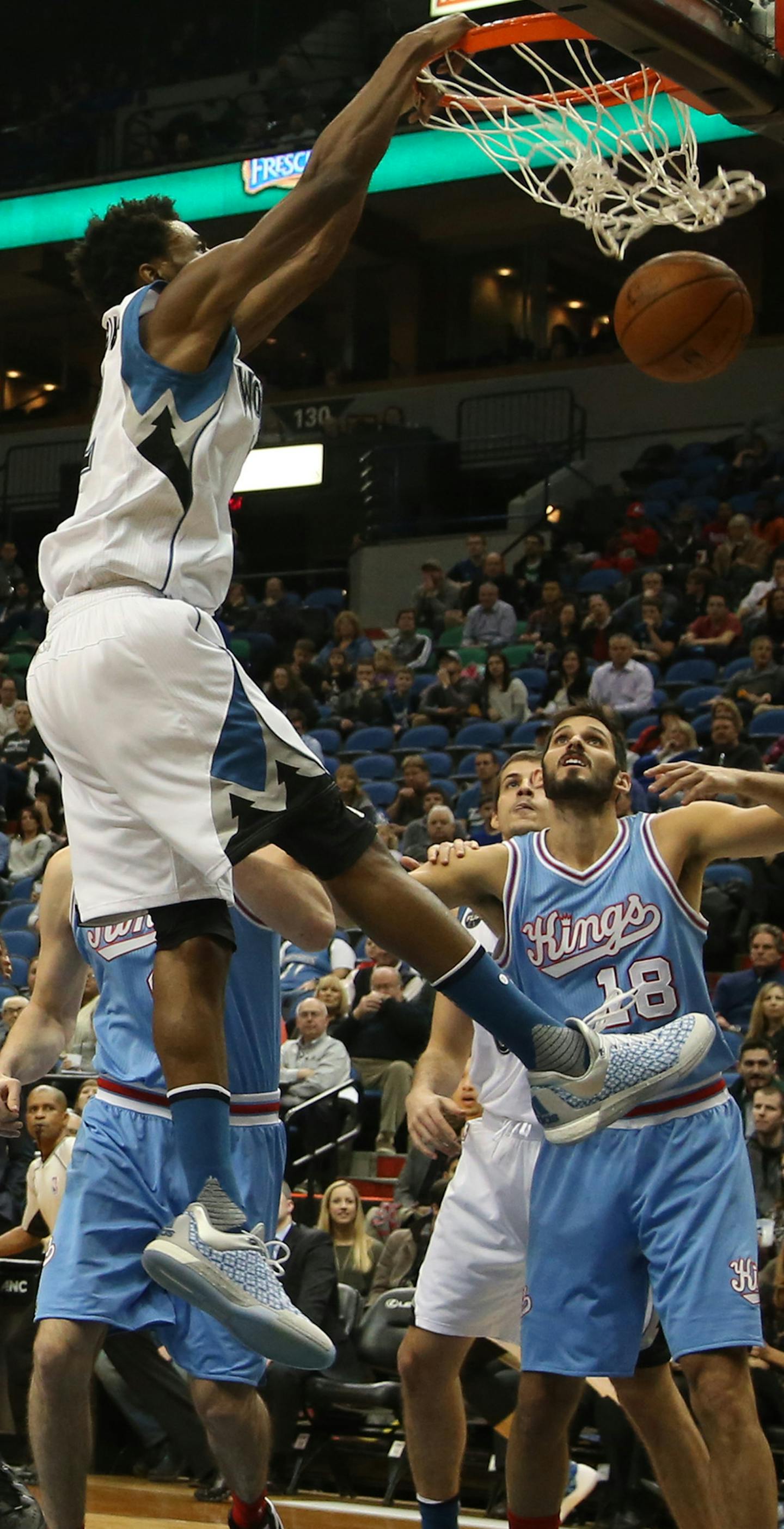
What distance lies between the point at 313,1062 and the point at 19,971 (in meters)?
3.99

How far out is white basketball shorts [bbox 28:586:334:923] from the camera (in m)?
3.43

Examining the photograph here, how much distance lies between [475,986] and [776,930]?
22.1 ft

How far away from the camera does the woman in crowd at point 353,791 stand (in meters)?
12.0

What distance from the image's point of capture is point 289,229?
3.55m

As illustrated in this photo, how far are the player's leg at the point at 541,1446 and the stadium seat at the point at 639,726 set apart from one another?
9.71 meters

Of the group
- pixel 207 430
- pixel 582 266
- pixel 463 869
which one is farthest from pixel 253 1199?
pixel 582 266

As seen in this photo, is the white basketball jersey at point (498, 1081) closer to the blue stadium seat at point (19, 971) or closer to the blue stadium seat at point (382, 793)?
the blue stadium seat at point (19, 971)

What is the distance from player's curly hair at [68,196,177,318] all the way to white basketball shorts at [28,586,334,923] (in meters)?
0.77

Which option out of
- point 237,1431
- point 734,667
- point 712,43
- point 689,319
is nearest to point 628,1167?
point 237,1431

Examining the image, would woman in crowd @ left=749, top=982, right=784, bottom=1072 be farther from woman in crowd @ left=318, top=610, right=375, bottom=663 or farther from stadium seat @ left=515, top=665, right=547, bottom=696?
woman in crowd @ left=318, top=610, right=375, bottom=663

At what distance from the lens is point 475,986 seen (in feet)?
12.2

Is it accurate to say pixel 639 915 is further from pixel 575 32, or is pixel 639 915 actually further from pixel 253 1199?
pixel 575 32

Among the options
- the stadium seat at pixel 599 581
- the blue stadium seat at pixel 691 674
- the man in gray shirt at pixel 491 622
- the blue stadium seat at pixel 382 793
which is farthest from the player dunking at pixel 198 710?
the stadium seat at pixel 599 581

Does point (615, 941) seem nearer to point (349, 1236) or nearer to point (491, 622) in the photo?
point (349, 1236)
